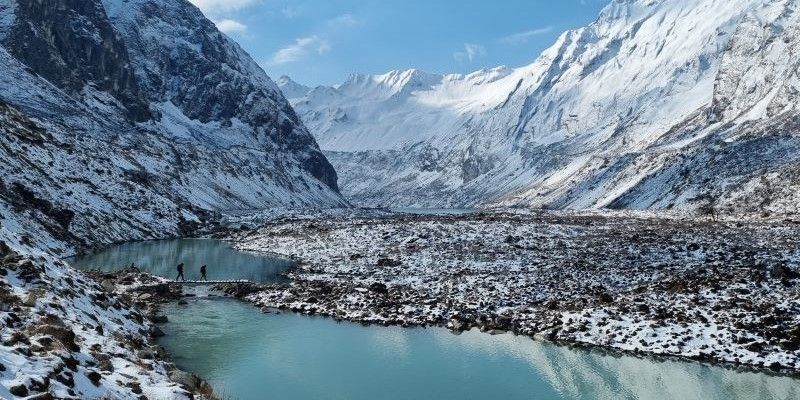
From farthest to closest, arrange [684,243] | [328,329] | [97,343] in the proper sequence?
1. [684,243]
2. [328,329]
3. [97,343]

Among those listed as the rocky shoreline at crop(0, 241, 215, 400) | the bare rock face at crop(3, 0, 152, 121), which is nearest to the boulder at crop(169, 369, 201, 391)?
the rocky shoreline at crop(0, 241, 215, 400)

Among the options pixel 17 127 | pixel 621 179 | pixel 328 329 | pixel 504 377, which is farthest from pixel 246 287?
pixel 621 179

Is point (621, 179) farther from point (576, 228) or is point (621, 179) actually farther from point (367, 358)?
point (367, 358)

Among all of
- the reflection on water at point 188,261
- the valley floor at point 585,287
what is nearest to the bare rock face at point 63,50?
the reflection on water at point 188,261

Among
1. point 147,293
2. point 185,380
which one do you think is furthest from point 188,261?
point 185,380

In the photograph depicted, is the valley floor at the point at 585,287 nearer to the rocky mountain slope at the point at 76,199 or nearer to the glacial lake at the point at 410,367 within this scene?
the glacial lake at the point at 410,367

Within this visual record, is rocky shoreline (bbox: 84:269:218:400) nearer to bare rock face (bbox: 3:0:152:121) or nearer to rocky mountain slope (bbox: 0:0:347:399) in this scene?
rocky mountain slope (bbox: 0:0:347:399)
